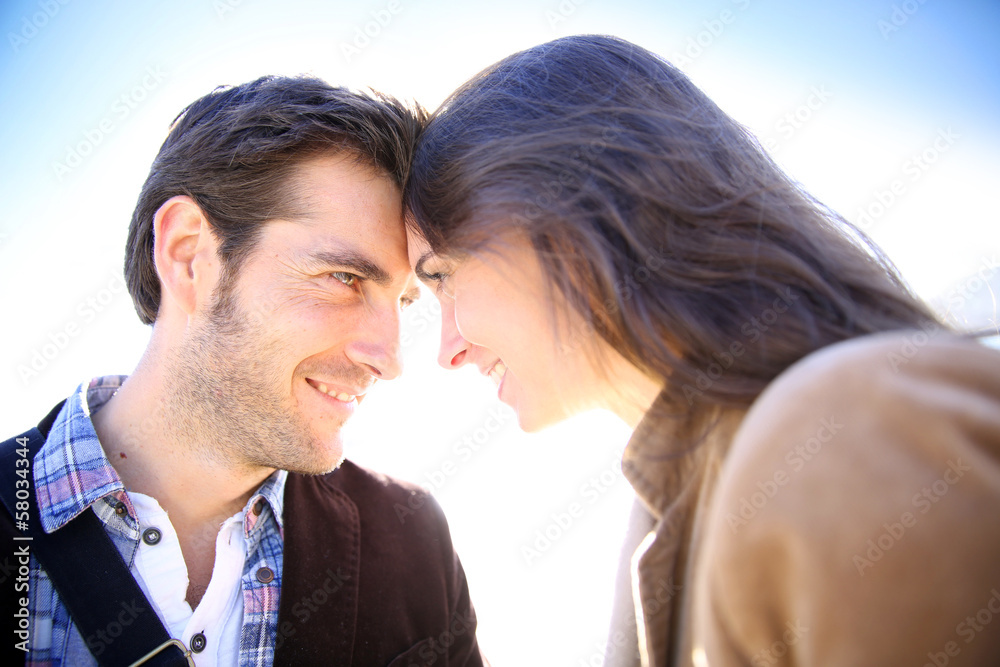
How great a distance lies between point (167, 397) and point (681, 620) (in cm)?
203

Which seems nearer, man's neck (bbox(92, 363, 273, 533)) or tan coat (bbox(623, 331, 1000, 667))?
tan coat (bbox(623, 331, 1000, 667))

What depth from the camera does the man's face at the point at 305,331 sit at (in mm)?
2379

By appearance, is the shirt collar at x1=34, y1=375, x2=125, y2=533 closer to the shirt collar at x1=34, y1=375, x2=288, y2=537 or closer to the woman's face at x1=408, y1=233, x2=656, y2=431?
the shirt collar at x1=34, y1=375, x2=288, y2=537

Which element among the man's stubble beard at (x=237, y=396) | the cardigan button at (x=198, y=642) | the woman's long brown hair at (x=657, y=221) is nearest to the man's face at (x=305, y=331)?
the man's stubble beard at (x=237, y=396)

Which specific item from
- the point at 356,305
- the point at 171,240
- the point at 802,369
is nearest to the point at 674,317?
the point at 802,369

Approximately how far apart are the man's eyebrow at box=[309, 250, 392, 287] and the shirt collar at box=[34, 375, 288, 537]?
3.29ft

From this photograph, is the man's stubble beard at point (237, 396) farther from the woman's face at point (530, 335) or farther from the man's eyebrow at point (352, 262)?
the woman's face at point (530, 335)

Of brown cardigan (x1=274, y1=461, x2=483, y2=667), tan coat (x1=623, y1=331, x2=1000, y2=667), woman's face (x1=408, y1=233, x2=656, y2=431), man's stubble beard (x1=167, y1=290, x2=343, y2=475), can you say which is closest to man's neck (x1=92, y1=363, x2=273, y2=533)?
man's stubble beard (x1=167, y1=290, x2=343, y2=475)

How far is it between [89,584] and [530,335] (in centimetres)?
159

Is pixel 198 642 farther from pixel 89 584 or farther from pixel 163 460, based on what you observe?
pixel 163 460

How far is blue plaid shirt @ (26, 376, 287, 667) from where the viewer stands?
1792 mm

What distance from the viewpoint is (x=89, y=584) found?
1.84m

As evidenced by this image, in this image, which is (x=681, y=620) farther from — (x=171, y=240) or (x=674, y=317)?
(x=171, y=240)

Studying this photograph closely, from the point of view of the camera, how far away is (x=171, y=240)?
252 cm
